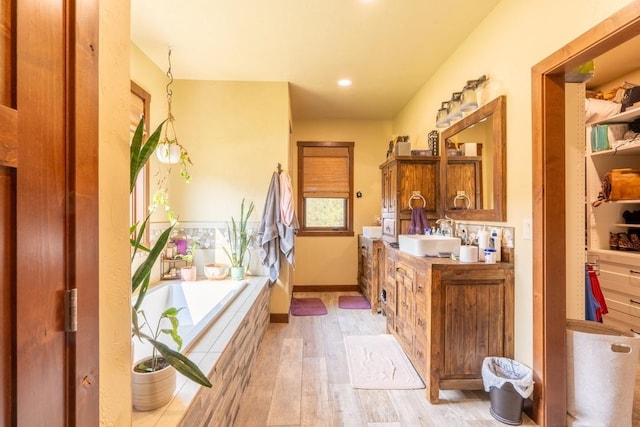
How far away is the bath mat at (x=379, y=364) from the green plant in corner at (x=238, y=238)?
139 cm

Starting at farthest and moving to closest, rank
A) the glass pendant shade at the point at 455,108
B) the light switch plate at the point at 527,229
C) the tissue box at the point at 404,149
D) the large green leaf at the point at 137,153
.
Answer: the tissue box at the point at 404,149, the glass pendant shade at the point at 455,108, the light switch plate at the point at 527,229, the large green leaf at the point at 137,153

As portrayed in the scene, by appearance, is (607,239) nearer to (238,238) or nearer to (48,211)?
(238,238)

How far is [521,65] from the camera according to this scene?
1914mm

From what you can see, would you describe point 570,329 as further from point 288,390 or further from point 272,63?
point 272,63

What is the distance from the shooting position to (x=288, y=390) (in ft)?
6.82

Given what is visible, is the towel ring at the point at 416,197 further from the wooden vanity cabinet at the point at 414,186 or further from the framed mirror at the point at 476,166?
the framed mirror at the point at 476,166

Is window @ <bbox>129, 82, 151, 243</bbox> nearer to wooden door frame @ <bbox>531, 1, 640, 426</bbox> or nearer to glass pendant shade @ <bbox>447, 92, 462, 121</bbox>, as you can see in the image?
glass pendant shade @ <bbox>447, 92, 462, 121</bbox>

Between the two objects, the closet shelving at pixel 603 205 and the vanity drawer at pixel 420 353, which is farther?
the closet shelving at pixel 603 205

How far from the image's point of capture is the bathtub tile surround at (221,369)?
1.10m

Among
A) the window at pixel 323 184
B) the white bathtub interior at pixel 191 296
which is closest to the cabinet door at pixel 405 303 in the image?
the white bathtub interior at pixel 191 296

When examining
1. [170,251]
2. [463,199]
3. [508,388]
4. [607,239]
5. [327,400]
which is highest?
[463,199]

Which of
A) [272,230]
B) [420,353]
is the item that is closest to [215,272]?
[272,230]

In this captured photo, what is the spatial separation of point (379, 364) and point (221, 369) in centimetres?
141

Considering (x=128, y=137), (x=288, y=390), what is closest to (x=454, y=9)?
(x=128, y=137)
